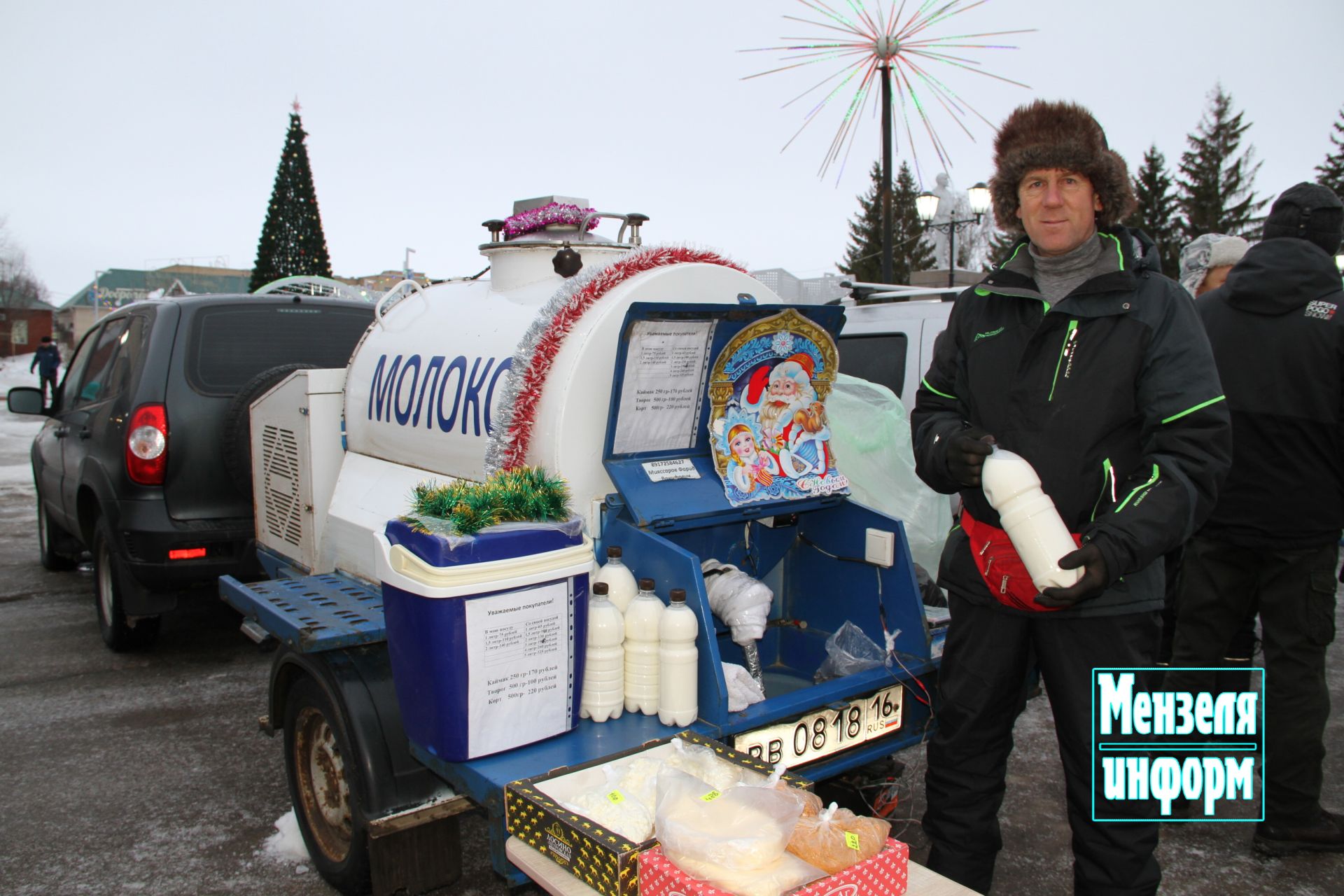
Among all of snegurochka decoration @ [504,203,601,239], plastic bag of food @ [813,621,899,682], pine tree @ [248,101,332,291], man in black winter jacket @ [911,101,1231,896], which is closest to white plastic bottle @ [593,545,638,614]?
plastic bag of food @ [813,621,899,682]

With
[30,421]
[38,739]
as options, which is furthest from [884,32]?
[30,421]

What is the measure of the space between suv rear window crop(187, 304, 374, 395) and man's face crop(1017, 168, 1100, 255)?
470 centimetres

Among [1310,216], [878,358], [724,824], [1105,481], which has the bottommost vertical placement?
[724,824]

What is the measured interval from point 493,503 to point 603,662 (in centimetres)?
59

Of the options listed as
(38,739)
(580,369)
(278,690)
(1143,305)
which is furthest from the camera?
(38,739)

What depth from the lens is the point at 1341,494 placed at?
3549 millimetres

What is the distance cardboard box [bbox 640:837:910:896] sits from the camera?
170 centimetres

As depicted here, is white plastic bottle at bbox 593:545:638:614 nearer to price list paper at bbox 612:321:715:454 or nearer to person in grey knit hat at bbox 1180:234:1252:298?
price list paper at bbox 612:321:715:454

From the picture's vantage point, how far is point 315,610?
3264 mm

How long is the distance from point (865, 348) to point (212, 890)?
4.40 m

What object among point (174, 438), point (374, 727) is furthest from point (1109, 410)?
point (174, 438)

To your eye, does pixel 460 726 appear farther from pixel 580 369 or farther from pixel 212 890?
pixel 212 890

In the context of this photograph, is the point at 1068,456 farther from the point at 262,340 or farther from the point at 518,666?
the point at 262,340

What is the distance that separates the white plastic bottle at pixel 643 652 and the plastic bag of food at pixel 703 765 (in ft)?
1.50
